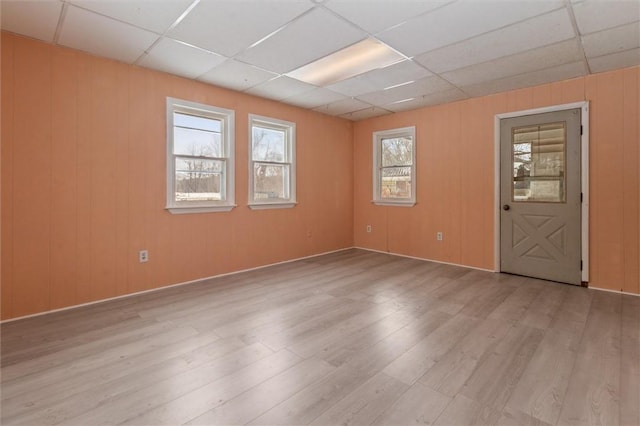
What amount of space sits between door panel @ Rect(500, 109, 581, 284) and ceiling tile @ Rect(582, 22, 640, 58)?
0.89m

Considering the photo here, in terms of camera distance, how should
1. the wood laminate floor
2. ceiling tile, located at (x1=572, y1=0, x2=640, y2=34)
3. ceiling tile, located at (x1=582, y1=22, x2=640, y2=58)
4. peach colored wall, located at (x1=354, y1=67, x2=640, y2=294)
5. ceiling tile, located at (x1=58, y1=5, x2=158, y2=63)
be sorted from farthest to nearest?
peach colored wall, located at (x1=354, y1=67, x2=640, y2=294) < ceiling tile, located at (x1=582, y1=22, x2=640, y2=58) < ceiling tile, located at (x1=58, y1=5, x2=158, y2=63) < ceiling tile, located at (x1=572, y1=0, x2=640, y2=34) < the wood laminate floor

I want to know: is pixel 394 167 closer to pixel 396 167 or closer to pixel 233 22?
pixel 396 167

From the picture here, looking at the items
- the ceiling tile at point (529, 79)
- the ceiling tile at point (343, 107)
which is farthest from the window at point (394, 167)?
the ceiling tile at point (529, 79)

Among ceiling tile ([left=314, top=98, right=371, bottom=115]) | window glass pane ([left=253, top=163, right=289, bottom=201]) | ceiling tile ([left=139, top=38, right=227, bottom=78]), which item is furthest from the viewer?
ceiling tile ([left=314, top=98, right=371, bottom=115])

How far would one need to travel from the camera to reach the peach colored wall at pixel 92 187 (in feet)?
9.45

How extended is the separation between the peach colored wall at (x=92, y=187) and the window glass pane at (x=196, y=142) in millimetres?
228

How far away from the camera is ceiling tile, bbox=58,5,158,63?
2.62 m

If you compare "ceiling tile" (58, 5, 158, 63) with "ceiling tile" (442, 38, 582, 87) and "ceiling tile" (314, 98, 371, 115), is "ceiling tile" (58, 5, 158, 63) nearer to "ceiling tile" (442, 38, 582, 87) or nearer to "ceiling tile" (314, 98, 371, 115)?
"ceiling tile" (314, 98, 371, 115)

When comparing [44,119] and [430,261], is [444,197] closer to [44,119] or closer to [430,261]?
[430,261]

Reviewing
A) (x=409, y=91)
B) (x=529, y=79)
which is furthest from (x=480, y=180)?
(x=409, y=91)

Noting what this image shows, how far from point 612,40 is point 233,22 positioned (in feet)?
11.4

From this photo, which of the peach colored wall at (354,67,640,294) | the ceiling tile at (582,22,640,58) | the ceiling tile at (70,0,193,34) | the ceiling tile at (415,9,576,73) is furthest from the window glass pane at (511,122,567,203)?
the ceiling tile at (70,0,193,34)

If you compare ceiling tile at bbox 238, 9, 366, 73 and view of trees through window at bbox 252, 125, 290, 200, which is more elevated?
ceiling tile at bbox 238, 9, 366, 73

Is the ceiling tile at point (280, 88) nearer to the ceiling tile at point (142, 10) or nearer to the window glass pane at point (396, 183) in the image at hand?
the ceiling tile at point (142, 10)
